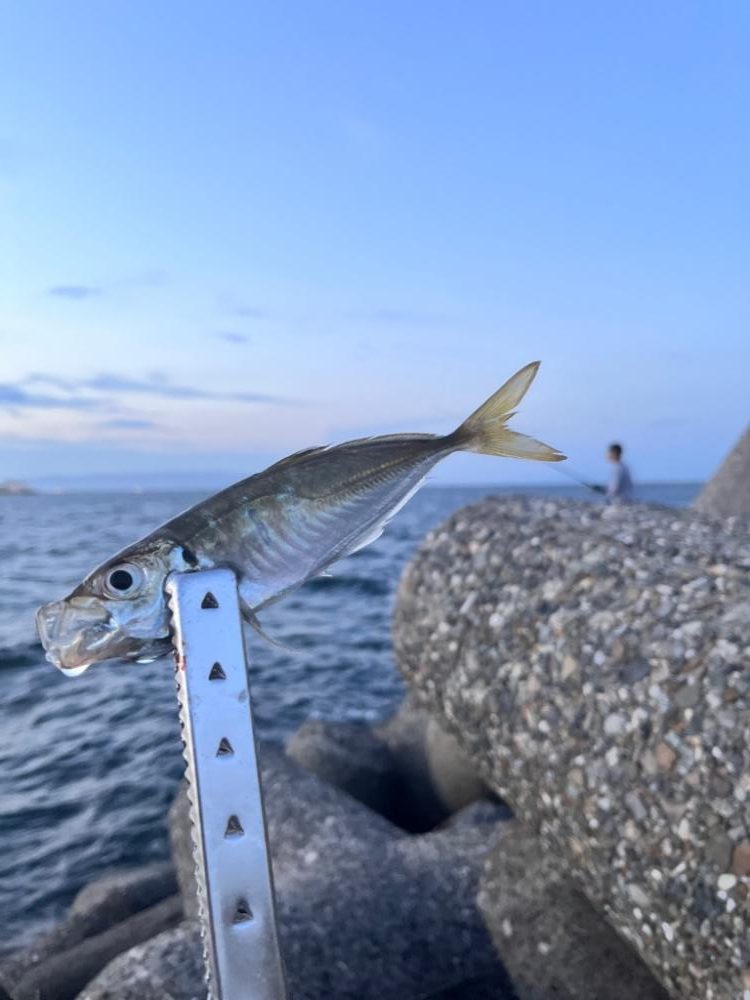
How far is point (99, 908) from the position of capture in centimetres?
632

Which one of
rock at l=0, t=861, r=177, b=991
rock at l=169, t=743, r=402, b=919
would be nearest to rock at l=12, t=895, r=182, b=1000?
rock at l=0, t=861, r=177, b=991

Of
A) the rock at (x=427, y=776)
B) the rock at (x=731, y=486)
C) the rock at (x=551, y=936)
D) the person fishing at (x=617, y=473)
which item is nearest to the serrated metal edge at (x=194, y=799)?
the rock at (x=551, y=936)

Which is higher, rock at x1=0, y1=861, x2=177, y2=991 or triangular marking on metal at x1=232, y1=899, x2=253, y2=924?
triangular marking on metal at x1=232, y1=899, x2=253, y2=924

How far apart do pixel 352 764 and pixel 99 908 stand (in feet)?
7.54

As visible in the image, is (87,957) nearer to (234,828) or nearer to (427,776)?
(427,776)

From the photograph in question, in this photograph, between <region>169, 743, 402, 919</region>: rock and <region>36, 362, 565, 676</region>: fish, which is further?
<region>169, 743, 402, 919</region>: rock

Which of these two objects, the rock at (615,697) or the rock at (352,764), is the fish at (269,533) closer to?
the rock at (615,697)

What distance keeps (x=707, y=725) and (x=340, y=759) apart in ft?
14.7

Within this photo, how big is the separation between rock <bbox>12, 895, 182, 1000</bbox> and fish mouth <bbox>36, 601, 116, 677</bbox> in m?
4.09

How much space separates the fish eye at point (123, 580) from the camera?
2123mm

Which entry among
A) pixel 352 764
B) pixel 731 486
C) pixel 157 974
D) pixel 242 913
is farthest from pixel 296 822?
pixel 731 486

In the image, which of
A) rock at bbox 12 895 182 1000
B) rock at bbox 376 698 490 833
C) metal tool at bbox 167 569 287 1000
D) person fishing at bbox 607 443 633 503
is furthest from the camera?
person fishing at bbox 607 443 633 503

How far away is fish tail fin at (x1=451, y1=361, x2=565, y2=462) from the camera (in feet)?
8.02

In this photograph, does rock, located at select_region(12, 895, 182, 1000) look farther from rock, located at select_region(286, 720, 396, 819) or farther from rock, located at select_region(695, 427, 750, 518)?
rock, located at select_region(695, 427, 750, 518)
